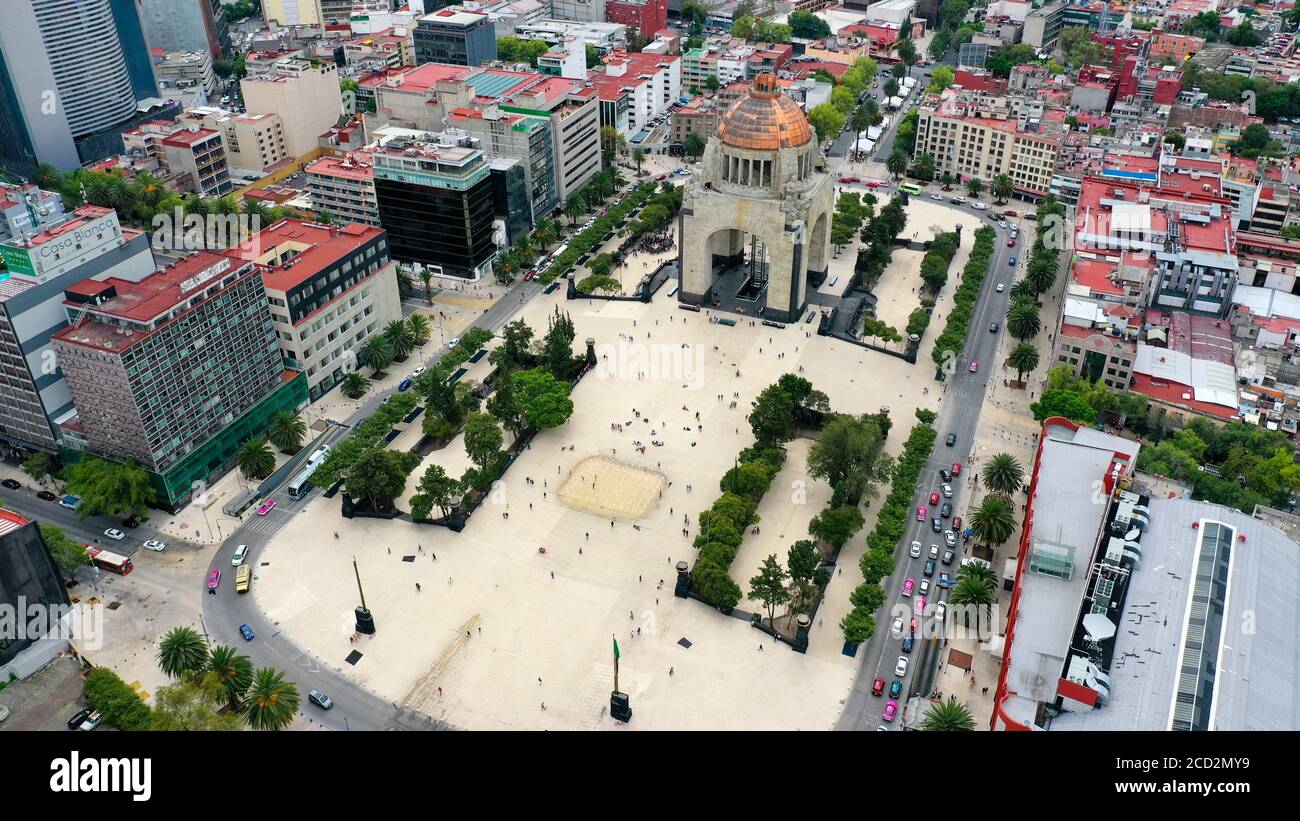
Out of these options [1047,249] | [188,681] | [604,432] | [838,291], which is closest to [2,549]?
[188,681]

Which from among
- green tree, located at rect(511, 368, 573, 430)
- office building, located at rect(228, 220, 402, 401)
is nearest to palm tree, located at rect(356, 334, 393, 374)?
office building, located at rect(228, 220, 402, 401)

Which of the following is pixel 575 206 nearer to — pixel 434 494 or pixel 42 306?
pixel 434 494

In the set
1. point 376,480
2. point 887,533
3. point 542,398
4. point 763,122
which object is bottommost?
point 887,533

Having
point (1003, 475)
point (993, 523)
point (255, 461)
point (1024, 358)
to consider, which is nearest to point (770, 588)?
point (993, 523)

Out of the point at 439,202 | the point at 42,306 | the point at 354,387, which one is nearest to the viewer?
the point at 42,306

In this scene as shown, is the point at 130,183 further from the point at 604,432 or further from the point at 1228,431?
the point at 1228,431

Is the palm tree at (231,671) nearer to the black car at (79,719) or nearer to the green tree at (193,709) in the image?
the green tree at (193,709)
